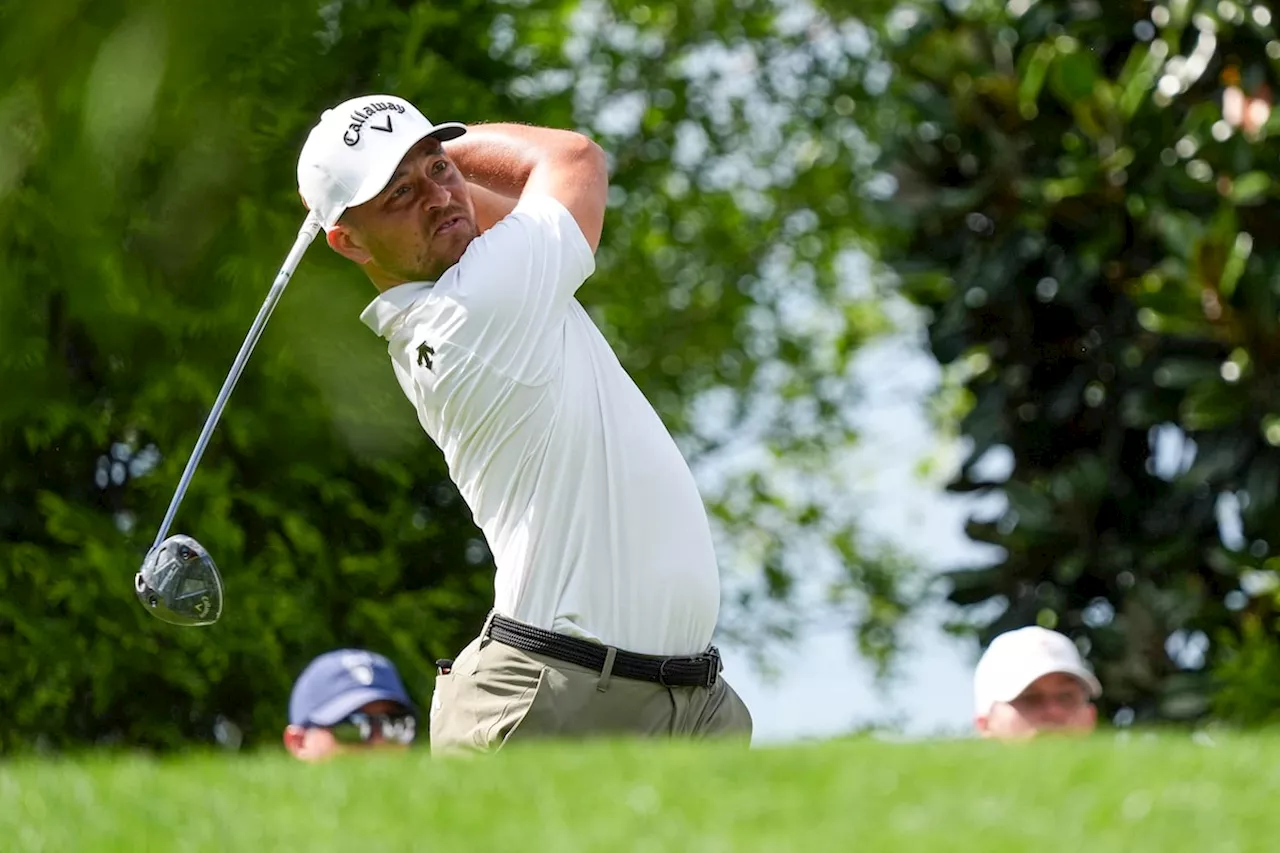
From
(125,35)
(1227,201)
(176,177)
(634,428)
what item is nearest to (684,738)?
(634,428)

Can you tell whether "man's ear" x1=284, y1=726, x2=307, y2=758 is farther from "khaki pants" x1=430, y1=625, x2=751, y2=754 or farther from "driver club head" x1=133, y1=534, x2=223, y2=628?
"khaki pants" x1=430, y1=625, x2=751, y2=754

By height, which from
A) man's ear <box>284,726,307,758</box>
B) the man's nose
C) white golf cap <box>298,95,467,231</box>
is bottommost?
man's ear <box>284,726,307,758</box>

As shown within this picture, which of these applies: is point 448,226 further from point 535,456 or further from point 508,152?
point 535,456

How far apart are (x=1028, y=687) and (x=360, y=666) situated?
78.5 inches

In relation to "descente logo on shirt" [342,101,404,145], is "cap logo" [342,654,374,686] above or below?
below

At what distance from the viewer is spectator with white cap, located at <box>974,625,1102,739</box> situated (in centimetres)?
666

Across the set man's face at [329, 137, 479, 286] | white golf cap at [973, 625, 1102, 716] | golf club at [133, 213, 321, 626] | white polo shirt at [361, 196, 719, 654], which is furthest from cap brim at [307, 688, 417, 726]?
man's face at [329, 137, 479, 286]

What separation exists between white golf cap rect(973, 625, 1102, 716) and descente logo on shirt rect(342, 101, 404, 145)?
2.86 m

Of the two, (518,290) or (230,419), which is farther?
(230,419)

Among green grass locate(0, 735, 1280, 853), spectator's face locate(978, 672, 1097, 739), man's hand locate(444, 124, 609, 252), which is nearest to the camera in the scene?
green grass locate(0, 735, 1280, 853)

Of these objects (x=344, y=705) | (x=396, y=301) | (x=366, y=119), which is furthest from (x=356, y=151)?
(x=344, y=705)

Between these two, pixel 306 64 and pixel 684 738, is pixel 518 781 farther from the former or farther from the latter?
pixel 306 64

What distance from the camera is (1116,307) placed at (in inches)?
394

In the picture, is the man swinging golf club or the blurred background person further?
the blurred background person
